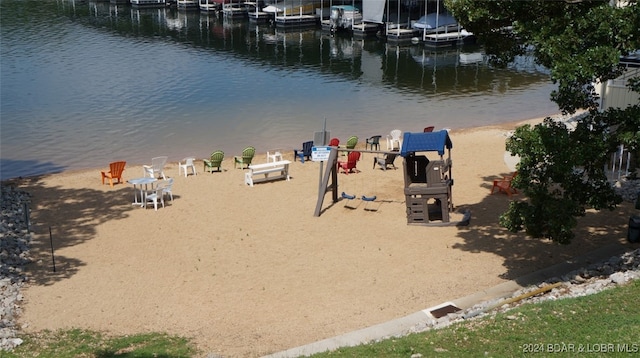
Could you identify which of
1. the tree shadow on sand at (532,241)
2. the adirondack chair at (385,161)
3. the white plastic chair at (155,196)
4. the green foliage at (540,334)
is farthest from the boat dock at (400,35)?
the green foliage at (540,334)

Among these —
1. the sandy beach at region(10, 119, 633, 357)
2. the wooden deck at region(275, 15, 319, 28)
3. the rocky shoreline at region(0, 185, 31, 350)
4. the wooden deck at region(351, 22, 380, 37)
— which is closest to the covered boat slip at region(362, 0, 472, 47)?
the wooden deck at region(351, 22, 380, 37)

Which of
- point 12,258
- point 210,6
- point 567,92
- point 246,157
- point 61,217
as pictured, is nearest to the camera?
point 567,92

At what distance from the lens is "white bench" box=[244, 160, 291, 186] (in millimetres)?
24125

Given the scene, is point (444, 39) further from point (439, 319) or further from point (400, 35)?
point (439, 319)

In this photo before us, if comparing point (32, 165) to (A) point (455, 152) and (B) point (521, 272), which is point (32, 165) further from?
(B) point (521, 272)

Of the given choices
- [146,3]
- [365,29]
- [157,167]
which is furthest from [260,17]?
[157,167]

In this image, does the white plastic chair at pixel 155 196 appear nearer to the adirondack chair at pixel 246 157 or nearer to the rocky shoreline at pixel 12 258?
the rocky shoreline at pixel 12 258

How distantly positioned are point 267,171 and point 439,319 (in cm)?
1134

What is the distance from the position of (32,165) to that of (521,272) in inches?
806

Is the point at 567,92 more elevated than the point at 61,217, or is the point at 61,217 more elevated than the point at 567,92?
the point at 567,92

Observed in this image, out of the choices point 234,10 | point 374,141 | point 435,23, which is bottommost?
point 374,141

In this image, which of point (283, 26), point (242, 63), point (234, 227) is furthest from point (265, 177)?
point (283, 26)

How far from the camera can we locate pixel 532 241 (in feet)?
60.5

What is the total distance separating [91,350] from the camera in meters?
13.3
